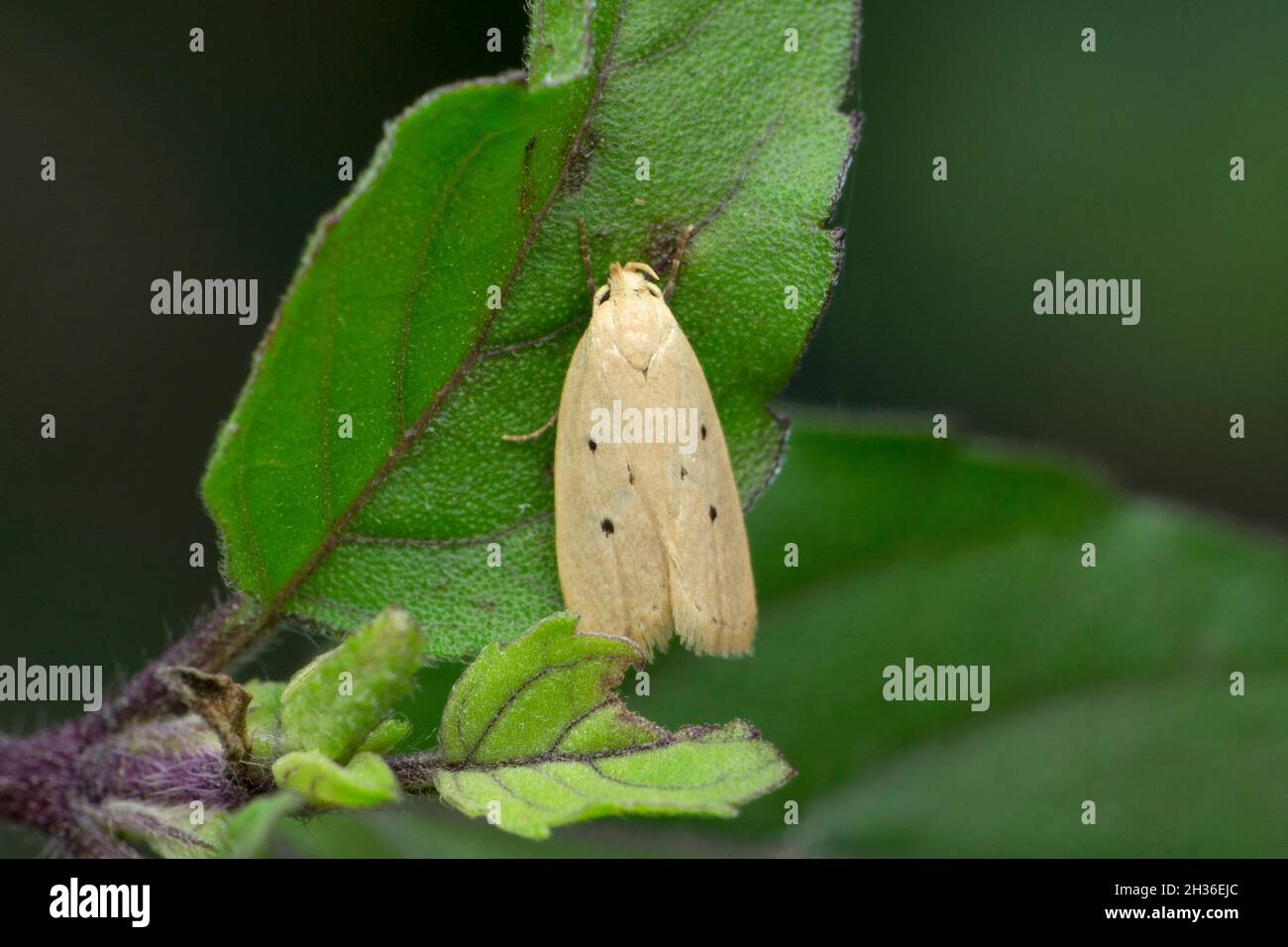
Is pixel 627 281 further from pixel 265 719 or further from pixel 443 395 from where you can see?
pixel 265 719

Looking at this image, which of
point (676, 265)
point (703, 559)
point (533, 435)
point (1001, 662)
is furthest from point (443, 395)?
point (1001, 662)

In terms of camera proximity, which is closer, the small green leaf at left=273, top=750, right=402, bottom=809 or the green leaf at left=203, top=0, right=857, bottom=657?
the small green leaf at left=273, top=750, right=402, bottom=809

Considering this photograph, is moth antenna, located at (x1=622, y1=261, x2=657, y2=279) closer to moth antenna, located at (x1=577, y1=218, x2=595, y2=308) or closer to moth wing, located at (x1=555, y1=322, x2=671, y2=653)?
moth antenna, located at (x1=577, y1=218, x2=595, y2=308)

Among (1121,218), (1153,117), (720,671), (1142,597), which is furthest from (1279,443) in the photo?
(720,671)

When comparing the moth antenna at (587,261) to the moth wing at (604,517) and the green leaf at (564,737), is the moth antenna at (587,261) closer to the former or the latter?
the moth wing at (604,517)

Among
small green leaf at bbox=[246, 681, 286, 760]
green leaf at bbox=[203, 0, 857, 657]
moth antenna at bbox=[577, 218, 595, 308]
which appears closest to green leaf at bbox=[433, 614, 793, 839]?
small green leaf at bbox=[246, 681, 286, 760]

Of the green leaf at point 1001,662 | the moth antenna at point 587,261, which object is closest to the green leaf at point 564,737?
the moth antenna at point 587,261
